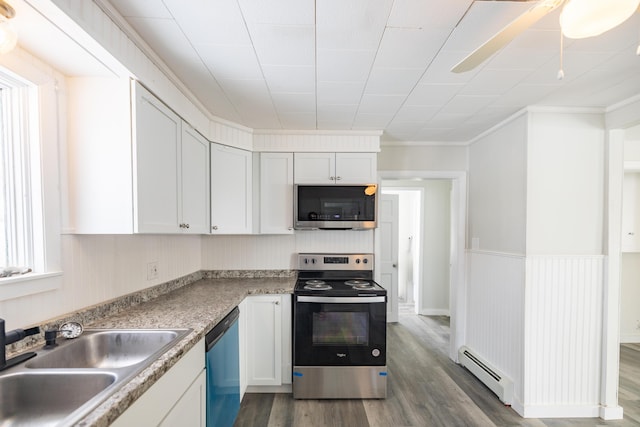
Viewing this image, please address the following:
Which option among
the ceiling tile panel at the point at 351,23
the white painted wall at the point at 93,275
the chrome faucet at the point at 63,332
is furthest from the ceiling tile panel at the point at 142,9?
the chrome faucet at the point at 63,332

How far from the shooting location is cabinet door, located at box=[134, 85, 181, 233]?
144 centimetres

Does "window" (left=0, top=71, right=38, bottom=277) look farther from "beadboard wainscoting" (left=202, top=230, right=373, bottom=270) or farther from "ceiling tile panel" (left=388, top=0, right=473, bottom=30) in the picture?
"beadboard wainscoting" (left=202, top=230, right=373, bottom=270)

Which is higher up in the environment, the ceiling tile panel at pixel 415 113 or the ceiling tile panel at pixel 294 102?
the ceiling tile panel at pixel 294 102

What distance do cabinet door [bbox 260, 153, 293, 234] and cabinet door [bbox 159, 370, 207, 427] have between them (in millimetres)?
1496

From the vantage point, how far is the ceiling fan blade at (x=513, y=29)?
2.90 feet

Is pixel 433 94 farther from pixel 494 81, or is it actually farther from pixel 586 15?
pixel 586 15

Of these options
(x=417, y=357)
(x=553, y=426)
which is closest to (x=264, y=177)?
(x=417, y=357)

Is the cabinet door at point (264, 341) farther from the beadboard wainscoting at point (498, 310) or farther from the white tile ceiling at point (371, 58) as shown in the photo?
the beadboard wainscoting at point (498, 310)

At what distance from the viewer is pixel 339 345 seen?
7.79 feet

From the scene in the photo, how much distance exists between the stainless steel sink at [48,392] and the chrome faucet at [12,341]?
6 cm

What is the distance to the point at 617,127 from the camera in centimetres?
215

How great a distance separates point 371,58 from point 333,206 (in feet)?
4.59

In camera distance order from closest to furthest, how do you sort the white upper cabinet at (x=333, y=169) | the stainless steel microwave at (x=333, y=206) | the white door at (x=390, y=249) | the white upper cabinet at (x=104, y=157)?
the white upper cabinet at (x=104, y=157)
the stainless steel microwave at (x=333, y=206)
the white upper cabinet at (x=333, y=169)
the white door at (x=390, y=249)

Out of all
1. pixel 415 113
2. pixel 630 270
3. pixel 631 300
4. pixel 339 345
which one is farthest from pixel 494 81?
pixel 631 300
